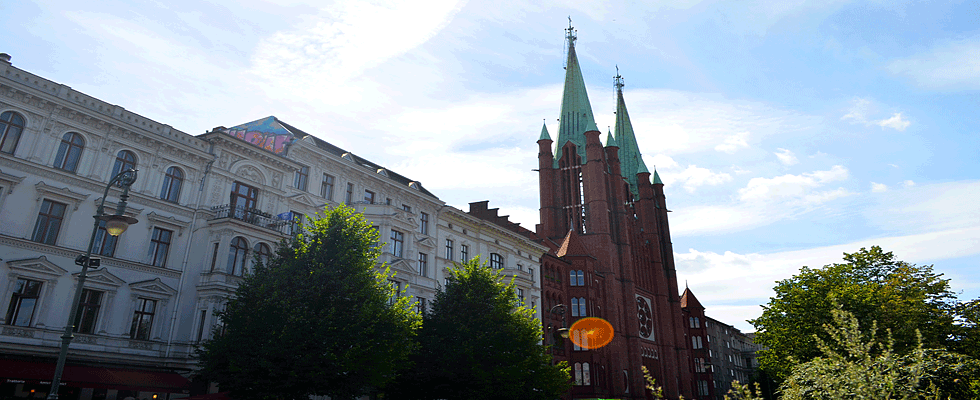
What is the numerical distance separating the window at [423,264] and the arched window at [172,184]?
50.6ft

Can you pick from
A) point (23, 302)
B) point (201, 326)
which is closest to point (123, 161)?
point (23, 302)

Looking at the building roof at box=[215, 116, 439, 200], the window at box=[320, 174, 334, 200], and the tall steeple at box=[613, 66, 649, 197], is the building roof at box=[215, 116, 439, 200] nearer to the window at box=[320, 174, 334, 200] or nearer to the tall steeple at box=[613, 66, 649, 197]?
the window at box=[320, 174, 334, 200]

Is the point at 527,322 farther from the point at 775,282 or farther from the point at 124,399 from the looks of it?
the point at 775,282

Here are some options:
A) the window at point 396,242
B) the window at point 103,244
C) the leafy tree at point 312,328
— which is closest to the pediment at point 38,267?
the window at point 103,244

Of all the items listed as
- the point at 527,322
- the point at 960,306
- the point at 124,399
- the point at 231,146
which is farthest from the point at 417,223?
the point at 960,306

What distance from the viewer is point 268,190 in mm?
30250

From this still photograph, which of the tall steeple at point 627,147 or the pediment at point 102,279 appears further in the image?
the tall steeple at point 627,147

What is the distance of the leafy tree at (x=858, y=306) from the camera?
37125 millimetres

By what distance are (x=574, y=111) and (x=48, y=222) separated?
7195cm

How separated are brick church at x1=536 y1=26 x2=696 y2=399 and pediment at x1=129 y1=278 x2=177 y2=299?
111 ft

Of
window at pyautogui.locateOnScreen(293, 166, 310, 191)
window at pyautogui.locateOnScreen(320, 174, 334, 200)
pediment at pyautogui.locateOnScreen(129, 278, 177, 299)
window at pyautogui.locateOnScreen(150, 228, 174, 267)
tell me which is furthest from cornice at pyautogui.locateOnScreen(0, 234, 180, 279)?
window at pyautogui.locateOnScreen(320, 174, 334, 200)

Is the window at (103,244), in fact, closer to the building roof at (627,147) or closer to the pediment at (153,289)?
the pediment at (153,289)

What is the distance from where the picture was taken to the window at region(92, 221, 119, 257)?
78.6 ft

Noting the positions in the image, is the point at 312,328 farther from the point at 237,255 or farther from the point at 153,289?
the point at 153,289
